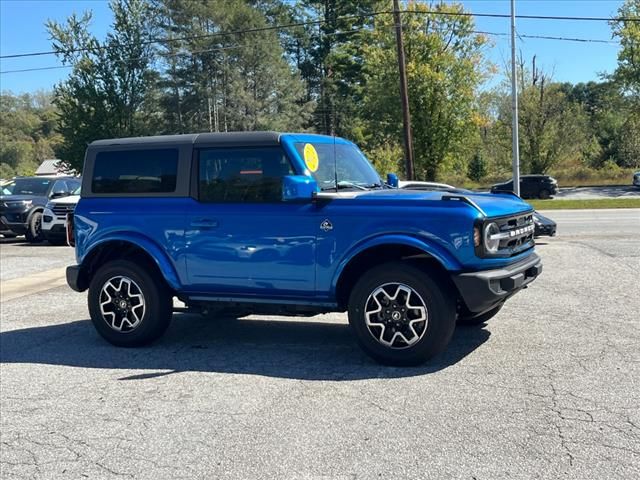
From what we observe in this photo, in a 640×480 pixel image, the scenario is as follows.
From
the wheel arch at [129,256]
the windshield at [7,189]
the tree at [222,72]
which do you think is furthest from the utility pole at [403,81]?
the tree at [222,72]

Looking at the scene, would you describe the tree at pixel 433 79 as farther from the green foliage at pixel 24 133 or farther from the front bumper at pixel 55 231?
the green foliage at pixel 24 133

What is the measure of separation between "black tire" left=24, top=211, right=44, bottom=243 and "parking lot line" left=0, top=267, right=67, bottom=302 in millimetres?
5960

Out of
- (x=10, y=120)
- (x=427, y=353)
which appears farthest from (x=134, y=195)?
(x=10, y=120)

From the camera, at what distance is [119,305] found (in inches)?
247

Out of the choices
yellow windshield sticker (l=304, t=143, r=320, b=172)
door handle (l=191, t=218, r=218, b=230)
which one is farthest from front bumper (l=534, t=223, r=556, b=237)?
door handle (l=191, t=218, r=218, b=230)

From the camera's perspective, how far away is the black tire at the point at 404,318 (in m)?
5.06

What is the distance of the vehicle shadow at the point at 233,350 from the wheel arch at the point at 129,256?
0.69 m

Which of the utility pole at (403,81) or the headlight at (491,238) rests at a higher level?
the utility pole at (403,81)

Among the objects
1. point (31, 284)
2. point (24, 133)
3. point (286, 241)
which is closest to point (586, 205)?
point (31, 284)

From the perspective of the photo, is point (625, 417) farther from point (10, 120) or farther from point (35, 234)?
point (10, 120)

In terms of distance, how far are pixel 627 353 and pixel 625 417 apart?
1523mm

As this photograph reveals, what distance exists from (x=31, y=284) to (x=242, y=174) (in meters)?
6.90

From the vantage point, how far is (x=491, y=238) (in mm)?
5082

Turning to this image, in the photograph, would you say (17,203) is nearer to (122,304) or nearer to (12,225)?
(12,225)
